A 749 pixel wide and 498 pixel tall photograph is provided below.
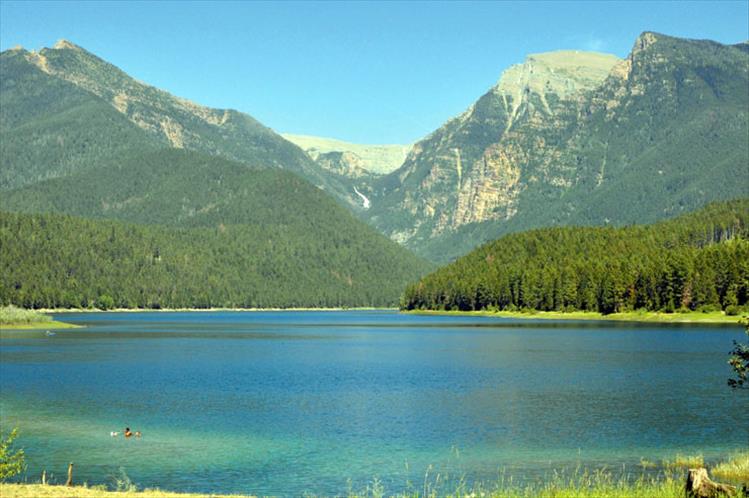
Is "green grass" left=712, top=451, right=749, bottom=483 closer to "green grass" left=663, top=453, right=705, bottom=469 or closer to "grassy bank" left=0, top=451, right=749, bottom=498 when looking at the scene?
"grassy bank" left=0, top=451, right=749, bottom=498

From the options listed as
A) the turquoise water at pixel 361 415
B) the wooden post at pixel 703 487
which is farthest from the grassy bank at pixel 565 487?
the turquoise water at pixel 361 415

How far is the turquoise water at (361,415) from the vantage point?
185 ft

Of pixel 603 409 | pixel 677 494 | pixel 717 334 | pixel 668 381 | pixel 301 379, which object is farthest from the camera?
pixel 717 334

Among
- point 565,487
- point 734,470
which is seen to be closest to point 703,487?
point 565,487

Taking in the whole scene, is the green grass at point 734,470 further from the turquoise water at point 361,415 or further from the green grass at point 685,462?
the turquoise water at point 361,415

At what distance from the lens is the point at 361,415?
260ft

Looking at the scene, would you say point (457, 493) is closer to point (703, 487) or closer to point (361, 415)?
point (703, 487)

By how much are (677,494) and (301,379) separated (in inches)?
3007

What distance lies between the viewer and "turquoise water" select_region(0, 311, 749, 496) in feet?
Answer: 185

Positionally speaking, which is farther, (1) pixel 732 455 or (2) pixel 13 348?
(2) pixel 13 348

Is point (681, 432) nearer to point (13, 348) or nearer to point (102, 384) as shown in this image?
point (102, 384)

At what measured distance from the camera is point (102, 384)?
10575cm

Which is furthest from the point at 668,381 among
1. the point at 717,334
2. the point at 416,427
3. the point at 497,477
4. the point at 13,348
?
the point at 13,348

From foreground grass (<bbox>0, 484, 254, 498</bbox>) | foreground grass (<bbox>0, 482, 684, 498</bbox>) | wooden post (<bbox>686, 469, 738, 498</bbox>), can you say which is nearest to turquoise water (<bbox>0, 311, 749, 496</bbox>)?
foreground grass (<bbox>0, 484, 254, 498</bbox>)
